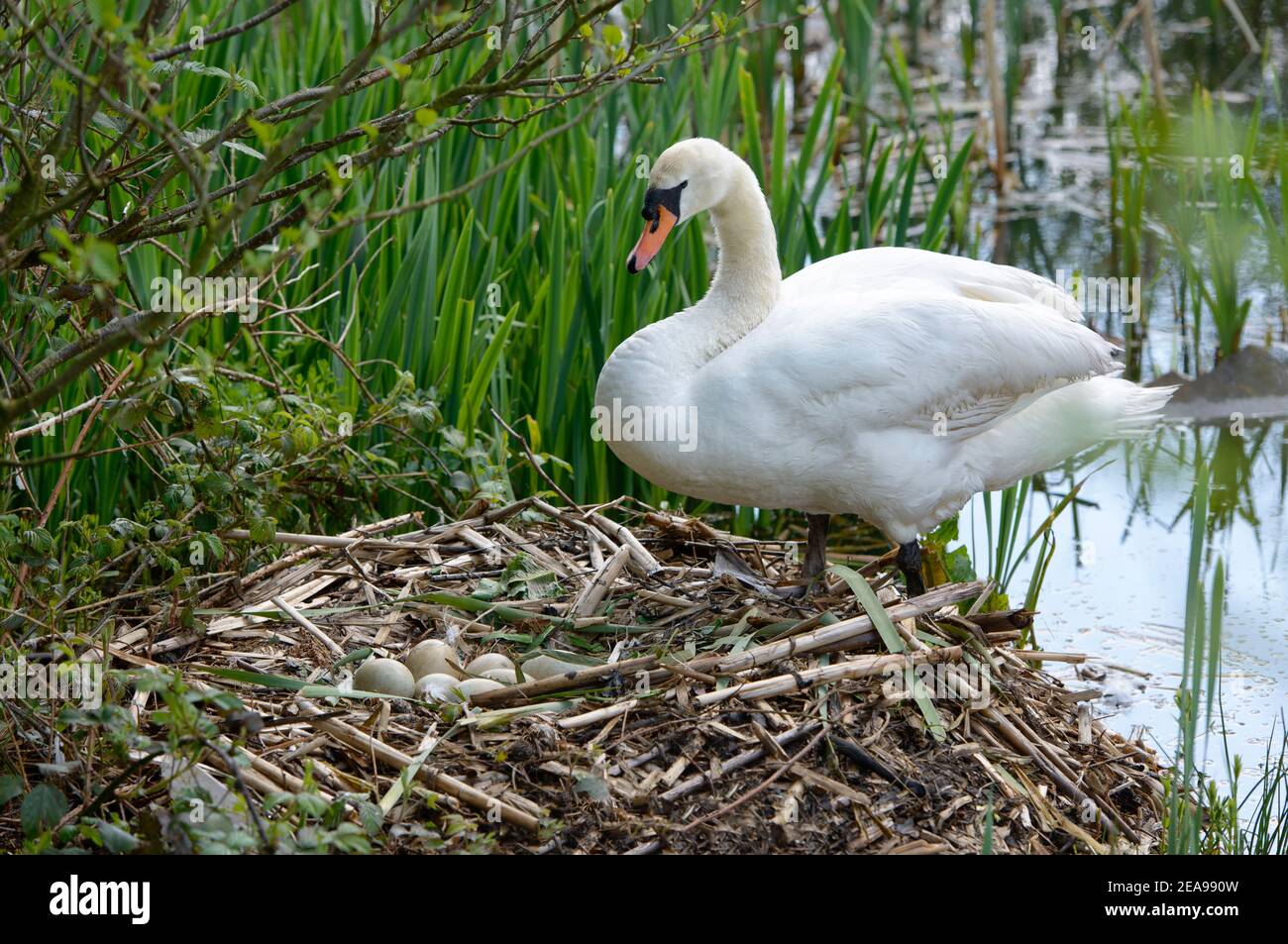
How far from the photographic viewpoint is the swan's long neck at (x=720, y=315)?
371 cm

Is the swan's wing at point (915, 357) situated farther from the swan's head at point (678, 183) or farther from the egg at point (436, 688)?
the egg at point (436, 688)

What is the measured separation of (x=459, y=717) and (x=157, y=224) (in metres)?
1.20

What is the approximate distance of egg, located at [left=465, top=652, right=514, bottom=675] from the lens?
3.46m

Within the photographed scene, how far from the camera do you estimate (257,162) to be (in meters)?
5.26

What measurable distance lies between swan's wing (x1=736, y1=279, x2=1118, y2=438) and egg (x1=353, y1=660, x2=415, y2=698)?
110 cm

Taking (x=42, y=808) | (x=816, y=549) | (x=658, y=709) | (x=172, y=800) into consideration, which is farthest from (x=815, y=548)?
(x=42, y=808)

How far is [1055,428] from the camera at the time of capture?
13.7 feet

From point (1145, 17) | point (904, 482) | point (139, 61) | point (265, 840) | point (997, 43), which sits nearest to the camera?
point (139, 61)

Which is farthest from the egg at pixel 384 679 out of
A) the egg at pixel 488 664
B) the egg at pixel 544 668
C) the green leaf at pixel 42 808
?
the green leaf at pixel 42 808

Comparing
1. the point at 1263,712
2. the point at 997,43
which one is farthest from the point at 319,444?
the point at 997,43

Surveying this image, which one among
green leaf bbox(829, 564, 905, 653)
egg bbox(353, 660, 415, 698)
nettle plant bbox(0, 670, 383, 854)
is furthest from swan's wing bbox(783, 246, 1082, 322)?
nettle plant bbox(0, 670, 383, 854)

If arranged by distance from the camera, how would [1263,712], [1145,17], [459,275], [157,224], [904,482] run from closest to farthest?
[157,224]
[904,482]
[1263,712]
[459,275]
[1145,17]
